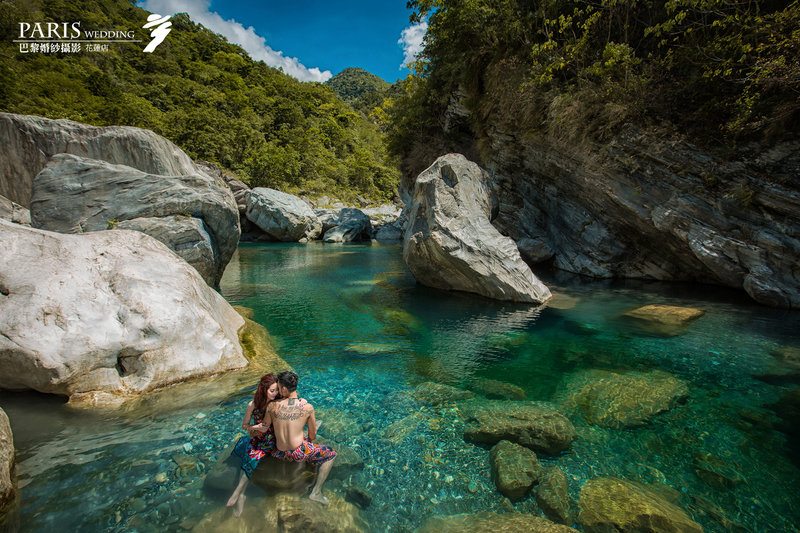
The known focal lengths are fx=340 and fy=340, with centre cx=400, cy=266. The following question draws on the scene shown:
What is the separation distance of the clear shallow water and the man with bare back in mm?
332

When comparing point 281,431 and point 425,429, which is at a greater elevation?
point 281,431

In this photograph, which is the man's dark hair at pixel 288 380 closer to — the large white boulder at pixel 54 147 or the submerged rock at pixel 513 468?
the submerged rock at pixel 513 468

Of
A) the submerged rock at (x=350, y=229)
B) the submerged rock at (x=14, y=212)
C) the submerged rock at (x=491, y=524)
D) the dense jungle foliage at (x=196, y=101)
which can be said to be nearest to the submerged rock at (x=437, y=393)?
the submerged rock at (x=491, y=524)

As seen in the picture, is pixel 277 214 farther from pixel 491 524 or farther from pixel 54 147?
pixel 491 524

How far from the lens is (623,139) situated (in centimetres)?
1307

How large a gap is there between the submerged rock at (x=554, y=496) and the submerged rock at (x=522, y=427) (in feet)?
1.66

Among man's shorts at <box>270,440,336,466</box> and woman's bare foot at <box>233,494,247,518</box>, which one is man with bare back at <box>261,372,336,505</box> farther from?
woman's bare foot at <box>233,494,247,518</box>

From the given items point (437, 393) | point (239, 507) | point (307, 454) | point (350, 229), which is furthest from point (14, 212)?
point (350, 229)

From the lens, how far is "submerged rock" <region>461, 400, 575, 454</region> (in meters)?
4.77

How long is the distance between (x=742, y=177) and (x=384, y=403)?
42.8ft

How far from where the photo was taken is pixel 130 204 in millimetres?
9750

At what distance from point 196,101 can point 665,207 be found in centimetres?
5776

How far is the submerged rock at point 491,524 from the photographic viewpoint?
11.2ft

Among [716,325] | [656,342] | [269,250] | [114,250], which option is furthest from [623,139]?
[269,250]
